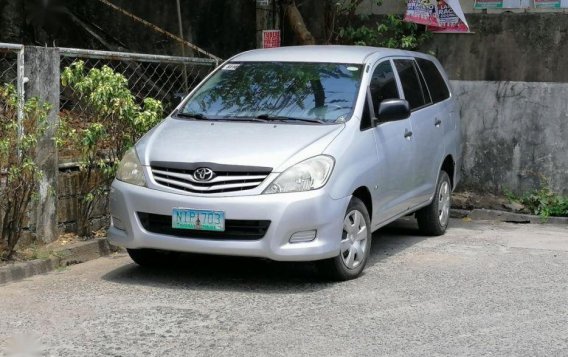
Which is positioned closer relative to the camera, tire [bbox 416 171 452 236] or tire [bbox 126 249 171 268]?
tire [bbox 126 249 171 268]

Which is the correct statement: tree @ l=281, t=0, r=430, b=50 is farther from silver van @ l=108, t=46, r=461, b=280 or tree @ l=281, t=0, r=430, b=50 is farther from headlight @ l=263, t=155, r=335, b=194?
headlight @ l=263, t=155, r=335, b=194

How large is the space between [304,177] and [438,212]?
289cm

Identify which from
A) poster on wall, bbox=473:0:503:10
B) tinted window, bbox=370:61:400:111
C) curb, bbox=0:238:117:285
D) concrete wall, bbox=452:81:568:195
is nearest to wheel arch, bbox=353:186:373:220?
tinted window, bbox=370:61:400:111

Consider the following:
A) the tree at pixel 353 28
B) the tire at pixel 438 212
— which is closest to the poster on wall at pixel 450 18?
the tree at pixel 353 28

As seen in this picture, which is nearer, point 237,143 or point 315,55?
point 237,143

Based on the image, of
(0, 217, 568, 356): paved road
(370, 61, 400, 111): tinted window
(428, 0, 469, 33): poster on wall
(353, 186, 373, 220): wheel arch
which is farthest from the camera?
(428, 0, 469, 33): poster on wall

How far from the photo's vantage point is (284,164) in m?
6.31

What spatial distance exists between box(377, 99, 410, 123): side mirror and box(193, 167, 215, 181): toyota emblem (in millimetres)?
1657

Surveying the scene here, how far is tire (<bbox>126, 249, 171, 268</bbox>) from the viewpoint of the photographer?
23.1ft

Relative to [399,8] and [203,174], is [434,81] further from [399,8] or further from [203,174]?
[203,174]

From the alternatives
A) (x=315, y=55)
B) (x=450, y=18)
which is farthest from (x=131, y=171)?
(x=450, y=18)

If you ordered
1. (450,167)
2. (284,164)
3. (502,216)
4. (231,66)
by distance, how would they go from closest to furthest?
(284,164)
(231,66)
(450,167)
(502,216)

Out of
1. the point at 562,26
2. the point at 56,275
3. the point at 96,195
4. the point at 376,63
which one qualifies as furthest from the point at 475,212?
the point at 56,275

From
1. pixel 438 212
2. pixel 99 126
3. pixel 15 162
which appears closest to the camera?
pixel 15 162
